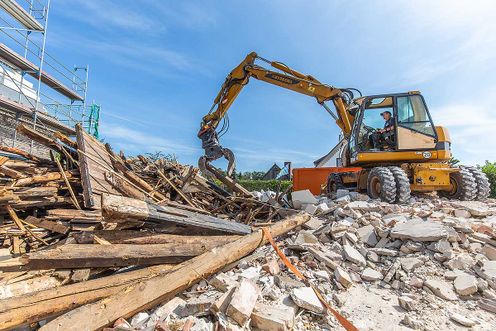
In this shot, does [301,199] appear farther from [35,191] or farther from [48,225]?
[35,191]

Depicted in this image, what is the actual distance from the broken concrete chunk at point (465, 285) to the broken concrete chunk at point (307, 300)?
1.68 metres

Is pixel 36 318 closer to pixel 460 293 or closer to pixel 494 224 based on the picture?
pixel 460 293

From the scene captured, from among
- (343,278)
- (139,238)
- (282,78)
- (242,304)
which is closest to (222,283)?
(242,304)

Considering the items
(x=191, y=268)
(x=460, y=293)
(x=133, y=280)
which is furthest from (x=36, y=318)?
(x=460, y=293)

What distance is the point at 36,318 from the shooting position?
6.92 ft

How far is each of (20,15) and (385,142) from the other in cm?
1760

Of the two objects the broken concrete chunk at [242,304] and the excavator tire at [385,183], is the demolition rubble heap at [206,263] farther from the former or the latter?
the excavator tire at [385,183]

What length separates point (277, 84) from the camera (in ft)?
29.4

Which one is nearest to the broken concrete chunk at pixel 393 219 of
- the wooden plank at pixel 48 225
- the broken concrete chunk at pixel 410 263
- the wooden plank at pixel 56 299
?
the broken concrete chunk at pixel 410 263

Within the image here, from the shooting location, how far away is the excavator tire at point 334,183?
942 centimetres

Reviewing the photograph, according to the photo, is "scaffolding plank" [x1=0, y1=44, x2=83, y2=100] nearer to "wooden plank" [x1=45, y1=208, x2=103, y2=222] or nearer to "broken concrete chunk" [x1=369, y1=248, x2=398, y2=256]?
"wooden plank" [x1=45, y1=208, x2=103, y2=222]

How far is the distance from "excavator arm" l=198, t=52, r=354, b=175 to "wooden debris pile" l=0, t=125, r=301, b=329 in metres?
2.35

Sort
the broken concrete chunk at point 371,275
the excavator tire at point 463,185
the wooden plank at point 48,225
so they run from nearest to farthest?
the broken concrete chunk at point 371,275
the wooden plank at point 48,225
the excavator tire at point 463,185

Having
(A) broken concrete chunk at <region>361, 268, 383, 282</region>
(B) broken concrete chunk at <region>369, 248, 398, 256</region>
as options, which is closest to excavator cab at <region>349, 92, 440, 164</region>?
(B) broken concrete chunk at <region>369, 248, 398, 256</region>
